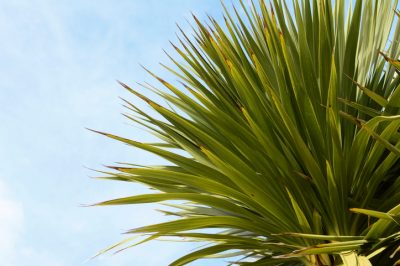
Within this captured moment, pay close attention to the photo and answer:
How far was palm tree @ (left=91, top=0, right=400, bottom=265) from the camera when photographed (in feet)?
5.66

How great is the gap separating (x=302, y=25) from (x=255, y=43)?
342 millimetres

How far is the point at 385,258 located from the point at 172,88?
3.24 feet

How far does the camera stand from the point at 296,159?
197cm

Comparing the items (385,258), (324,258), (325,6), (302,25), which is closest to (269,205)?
A: (324,258)

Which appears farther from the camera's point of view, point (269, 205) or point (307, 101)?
point (307, 101)

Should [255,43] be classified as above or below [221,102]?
above

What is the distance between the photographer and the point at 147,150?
1.97 metres

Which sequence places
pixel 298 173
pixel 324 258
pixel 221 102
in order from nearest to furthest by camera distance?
pixel 324 258 < pixel 298 173 < pixel 221 102

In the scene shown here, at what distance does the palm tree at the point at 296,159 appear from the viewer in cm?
173

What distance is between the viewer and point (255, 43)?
257cm

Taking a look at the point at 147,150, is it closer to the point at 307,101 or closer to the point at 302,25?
the point at 307,101

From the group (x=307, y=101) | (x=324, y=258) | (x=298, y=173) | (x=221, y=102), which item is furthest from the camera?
(x=221, y=102)

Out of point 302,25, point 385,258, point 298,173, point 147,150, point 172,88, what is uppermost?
point 302,25

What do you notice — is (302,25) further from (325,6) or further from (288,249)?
(288,249)
